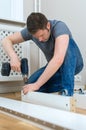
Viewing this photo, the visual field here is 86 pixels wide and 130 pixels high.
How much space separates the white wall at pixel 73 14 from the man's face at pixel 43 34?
44.8 inches

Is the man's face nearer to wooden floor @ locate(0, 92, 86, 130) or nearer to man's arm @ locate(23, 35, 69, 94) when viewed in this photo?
man's arm @ locate(23, 35, 69, 94)

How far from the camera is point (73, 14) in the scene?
296 cm

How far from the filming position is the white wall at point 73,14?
2893mm

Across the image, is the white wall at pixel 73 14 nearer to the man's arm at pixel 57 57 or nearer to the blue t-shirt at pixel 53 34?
the blue t-shirt at pixel 53 34

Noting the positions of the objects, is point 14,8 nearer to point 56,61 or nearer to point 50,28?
point 50,28

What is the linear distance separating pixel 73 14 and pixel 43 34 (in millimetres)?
1320

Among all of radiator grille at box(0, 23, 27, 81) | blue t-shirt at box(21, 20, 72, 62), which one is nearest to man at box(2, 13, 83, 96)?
blue t-shirt at box(21, 20, 72, 62)

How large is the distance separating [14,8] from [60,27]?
4.22 ft

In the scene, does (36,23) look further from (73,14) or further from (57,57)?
(73,14)

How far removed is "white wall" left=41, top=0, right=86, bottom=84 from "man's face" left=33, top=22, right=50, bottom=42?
1138 mm

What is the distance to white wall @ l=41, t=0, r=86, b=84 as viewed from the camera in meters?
2.89

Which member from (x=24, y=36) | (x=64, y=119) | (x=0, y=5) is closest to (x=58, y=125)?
(x=64, y=119)

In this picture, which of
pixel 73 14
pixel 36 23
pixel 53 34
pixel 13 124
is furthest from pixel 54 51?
pixel 73 14

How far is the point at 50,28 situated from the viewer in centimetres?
184
